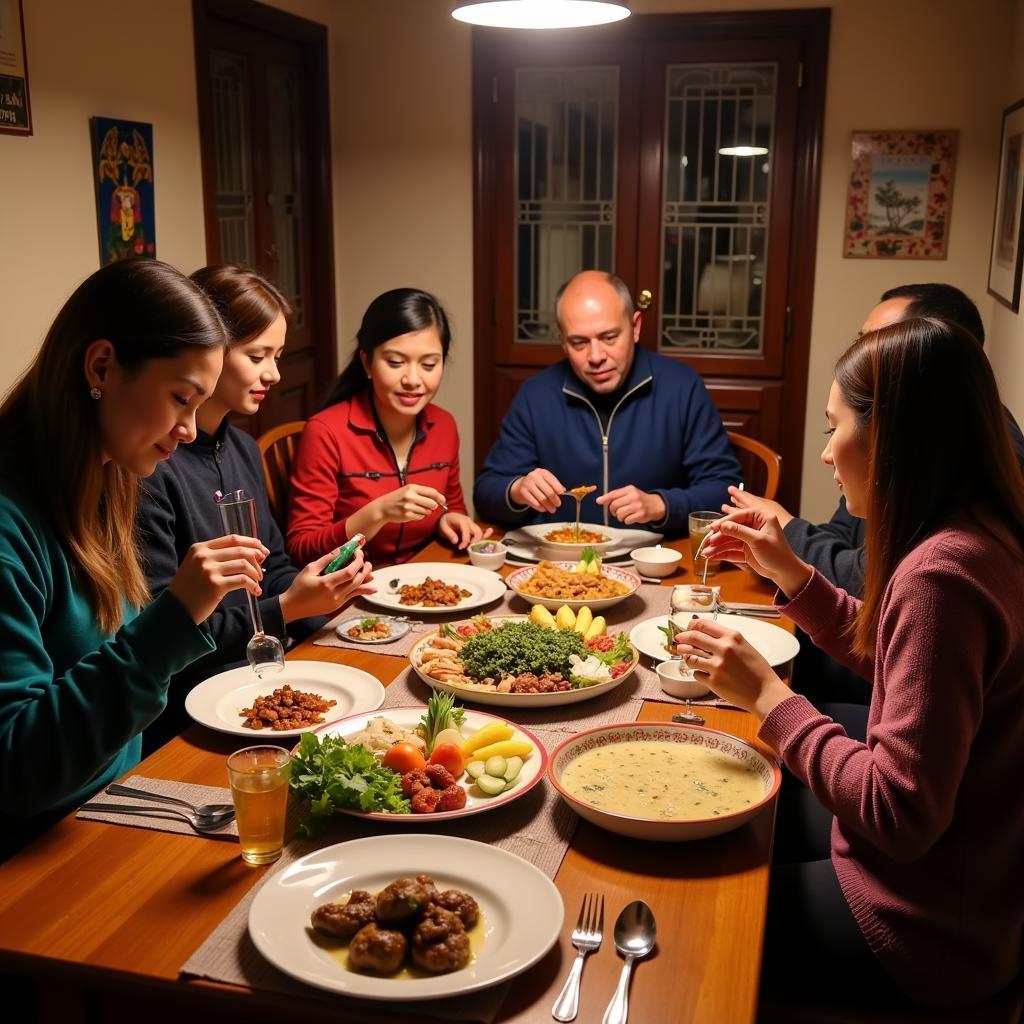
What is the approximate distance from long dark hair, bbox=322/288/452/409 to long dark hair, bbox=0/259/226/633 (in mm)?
1305

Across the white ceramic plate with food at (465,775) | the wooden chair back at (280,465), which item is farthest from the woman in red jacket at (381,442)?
the white ceramic plate with food at (465,775)

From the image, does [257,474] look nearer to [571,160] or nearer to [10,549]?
[10,549]

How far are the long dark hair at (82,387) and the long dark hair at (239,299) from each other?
2.69 ft

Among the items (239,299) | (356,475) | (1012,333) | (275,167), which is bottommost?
(356,475)

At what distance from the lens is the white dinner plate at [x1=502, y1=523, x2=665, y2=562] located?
2.64 meters

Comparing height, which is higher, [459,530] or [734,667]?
[734,667]

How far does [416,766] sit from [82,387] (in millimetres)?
682

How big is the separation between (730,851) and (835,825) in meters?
0.24

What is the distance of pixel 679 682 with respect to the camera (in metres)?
1.80

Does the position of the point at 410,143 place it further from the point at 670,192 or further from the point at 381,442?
the point at 381,442

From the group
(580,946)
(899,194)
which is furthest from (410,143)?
(580,946)

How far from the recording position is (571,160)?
15.4 ft

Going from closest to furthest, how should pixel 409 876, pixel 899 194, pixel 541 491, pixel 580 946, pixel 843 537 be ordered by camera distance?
pixel 580 946 < pixel 409 876 < pixel 843 537 < pixel 541 491 < pixel 899 194

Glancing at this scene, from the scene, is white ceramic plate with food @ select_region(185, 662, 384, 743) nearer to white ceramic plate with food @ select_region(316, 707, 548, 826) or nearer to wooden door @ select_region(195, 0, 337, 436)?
white ceramic plate with food @ select_region(316, 707, 548, 826)
